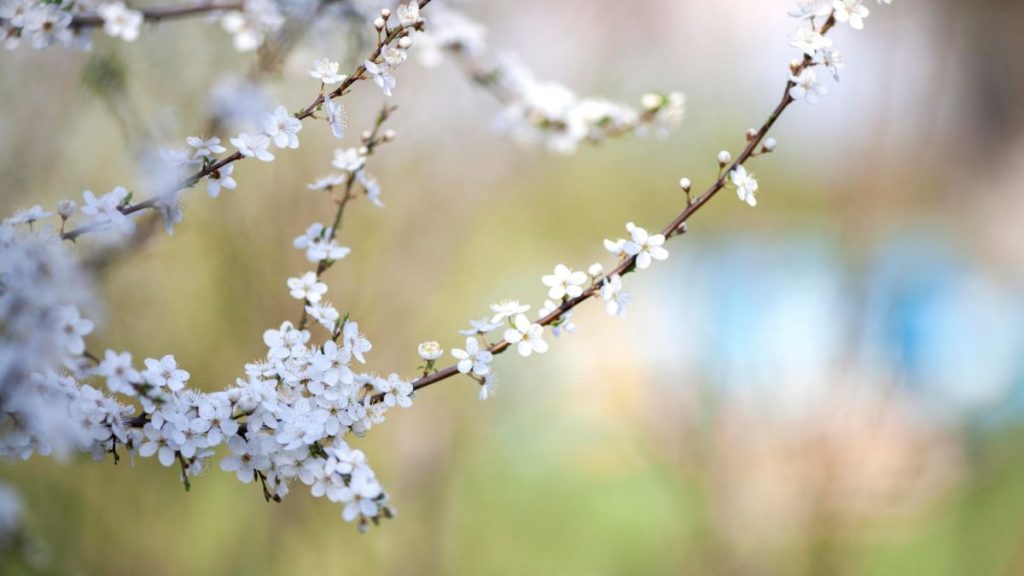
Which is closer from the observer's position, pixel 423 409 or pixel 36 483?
pixel 36 483

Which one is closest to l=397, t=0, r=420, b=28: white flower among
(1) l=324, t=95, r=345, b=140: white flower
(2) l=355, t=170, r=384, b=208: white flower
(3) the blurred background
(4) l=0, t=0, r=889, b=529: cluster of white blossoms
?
(4) l=0, t=0, r=889, b=529: cluster of white blossoms

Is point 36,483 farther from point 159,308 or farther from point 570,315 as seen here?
point 570,315

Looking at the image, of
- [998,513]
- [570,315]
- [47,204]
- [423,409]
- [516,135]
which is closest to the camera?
[570,315]

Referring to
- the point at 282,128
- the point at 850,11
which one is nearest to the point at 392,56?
the point at 282,128

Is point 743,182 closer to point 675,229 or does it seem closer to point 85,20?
point 675,229

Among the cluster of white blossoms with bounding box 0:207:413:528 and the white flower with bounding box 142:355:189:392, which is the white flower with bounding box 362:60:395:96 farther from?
the white flower with bounding box 142:355:189:392

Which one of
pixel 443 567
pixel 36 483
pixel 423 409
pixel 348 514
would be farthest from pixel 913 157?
pixel 36 483
